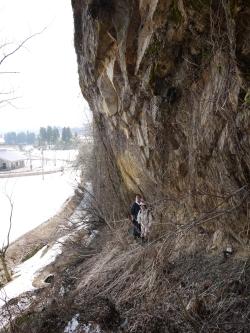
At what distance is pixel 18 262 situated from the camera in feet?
61.6

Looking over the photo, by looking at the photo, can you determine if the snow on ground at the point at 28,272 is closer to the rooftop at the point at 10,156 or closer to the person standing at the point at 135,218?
the person standing at the point at 135,218

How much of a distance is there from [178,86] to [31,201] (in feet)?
108

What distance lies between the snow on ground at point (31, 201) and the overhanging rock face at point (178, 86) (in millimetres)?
12713

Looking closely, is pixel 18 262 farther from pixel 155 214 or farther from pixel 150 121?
pixel 150 121

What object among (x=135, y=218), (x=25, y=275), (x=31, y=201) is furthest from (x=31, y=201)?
(x=135, y=218)

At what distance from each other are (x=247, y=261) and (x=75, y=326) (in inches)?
129

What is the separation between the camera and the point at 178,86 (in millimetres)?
6535

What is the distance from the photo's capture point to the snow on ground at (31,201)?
25.3 metres

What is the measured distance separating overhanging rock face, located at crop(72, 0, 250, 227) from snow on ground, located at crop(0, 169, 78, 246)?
41.7 feet

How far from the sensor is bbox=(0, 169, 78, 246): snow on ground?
25303 millimetres

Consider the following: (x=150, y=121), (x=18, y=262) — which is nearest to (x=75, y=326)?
(x=150, y=121)

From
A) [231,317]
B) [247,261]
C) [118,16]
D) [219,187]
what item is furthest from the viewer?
[118,16]

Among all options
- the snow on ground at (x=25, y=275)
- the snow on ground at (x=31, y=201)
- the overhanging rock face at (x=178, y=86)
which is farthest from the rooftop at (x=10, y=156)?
the overhanging rock face at (x=178, y=86)

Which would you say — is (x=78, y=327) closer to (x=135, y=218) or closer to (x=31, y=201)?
(x=135, y=218)
